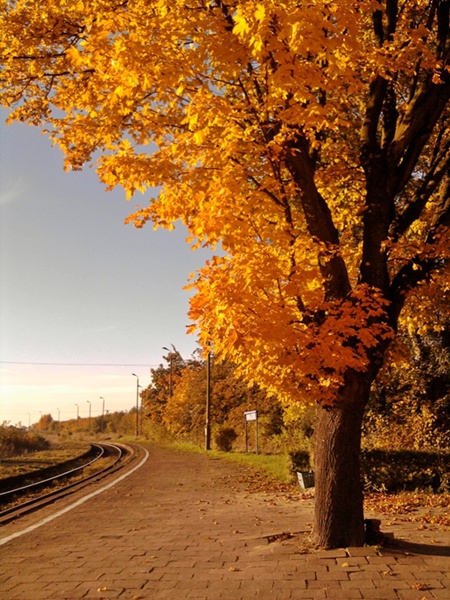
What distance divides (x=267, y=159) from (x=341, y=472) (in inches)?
166

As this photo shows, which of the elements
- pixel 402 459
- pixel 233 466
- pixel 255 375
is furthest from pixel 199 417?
pixel 255 375

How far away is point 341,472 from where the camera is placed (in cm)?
659

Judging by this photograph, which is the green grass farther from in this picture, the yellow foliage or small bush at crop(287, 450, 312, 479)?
the yellow foliage

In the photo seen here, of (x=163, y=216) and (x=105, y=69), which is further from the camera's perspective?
(x=163, y=216)

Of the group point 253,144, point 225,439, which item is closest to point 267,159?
point 253,144

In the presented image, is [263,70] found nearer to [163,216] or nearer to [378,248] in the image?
[163,216]

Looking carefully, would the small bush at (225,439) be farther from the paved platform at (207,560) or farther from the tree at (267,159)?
the tree at (267,159)

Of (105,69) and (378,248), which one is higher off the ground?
(105,69)

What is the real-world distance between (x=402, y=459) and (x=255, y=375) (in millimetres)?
7178

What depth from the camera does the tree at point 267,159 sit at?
5.84 metres

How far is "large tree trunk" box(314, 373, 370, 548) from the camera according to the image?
6.48m

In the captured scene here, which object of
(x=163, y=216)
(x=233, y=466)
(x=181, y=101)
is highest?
(x=181, y=101)

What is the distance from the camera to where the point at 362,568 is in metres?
Answer: 5.63

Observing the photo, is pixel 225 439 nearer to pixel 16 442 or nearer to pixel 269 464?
pixel 269 464
